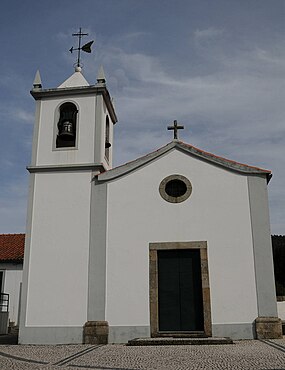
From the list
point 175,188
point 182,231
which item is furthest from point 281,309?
point 175,188

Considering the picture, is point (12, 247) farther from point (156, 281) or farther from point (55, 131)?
point (156, 281)

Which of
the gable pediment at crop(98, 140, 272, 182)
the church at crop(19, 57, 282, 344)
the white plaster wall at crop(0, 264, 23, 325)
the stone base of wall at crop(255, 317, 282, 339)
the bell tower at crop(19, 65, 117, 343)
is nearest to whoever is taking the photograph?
the stone base of wall at crop(255, 317, 282, 339)

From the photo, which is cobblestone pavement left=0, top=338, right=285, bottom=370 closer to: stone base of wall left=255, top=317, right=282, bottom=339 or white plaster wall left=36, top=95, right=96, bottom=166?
stone base of wall left=255, top=317, right=282, bottom=339

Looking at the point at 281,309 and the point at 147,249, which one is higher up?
the point at 147,249

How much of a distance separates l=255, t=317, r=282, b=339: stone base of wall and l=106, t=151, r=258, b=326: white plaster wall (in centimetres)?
27

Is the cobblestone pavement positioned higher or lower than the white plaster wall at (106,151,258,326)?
lower

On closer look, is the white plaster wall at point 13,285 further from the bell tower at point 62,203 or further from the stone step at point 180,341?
the stone step at point 180,341

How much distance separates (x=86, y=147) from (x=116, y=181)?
1.81 meters

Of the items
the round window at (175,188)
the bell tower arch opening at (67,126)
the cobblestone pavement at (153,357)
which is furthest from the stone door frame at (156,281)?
the bell tower arch opening at (67,126)

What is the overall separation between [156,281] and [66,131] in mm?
6195

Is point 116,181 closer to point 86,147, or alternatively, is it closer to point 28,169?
point 86,147

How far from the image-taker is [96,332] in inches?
497

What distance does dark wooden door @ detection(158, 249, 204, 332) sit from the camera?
12.7 m

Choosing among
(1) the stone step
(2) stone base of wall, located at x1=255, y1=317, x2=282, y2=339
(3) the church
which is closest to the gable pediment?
(3) the church
